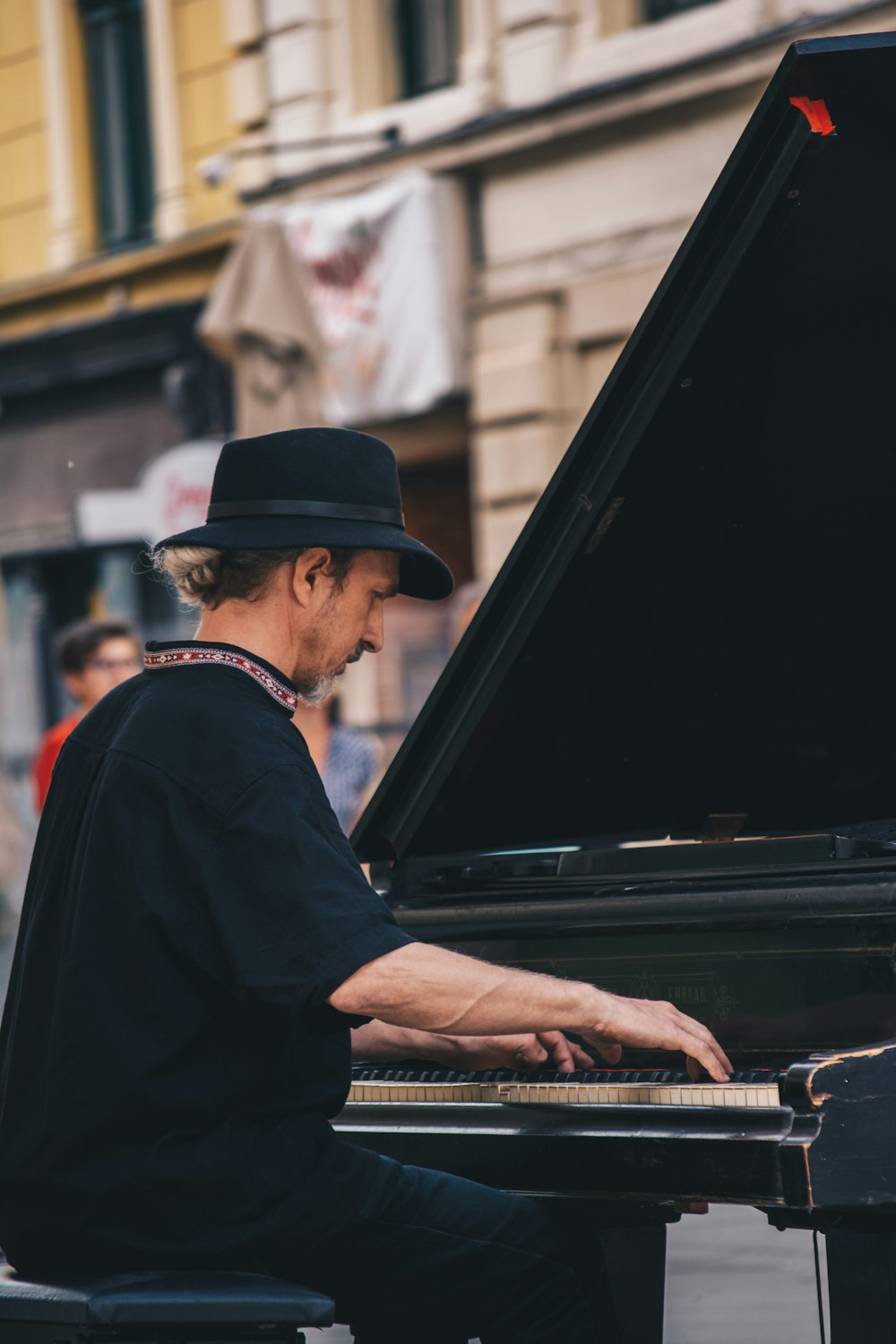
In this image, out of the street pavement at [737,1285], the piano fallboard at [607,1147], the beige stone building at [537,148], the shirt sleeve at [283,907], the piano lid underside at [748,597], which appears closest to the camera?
the shirt sleeve at [283,907]

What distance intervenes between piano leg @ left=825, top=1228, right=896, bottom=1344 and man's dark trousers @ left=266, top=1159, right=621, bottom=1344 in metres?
0.47

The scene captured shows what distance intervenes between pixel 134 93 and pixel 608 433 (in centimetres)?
1144

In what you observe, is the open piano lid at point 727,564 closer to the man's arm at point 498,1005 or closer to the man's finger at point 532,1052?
the man's finger at point 532,1052

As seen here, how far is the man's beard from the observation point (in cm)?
301

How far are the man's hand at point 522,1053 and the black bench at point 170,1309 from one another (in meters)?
0.57

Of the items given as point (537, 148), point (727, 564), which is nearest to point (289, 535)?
point (727, 564)

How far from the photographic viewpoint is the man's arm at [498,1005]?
2725 mm

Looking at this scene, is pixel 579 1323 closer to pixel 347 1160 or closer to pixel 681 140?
pixel 347 1160

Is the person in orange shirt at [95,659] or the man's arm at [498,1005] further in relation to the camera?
the person in orange shirt at [95,659]

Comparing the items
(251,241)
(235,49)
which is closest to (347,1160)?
(251,241)

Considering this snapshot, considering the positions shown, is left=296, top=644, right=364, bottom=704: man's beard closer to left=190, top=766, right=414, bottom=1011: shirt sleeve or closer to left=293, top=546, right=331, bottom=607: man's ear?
left=293, top=546, right=331, bottom=607: man's ear

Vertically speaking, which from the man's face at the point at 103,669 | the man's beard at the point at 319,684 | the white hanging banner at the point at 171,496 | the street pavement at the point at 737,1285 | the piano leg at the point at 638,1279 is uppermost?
the white hanging banner at the point at 171,496

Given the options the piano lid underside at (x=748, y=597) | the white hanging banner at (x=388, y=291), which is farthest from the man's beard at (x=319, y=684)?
the white hanging banner at (x=388, y=291)

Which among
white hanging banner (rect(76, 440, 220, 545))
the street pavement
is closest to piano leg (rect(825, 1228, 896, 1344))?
the street pavement
